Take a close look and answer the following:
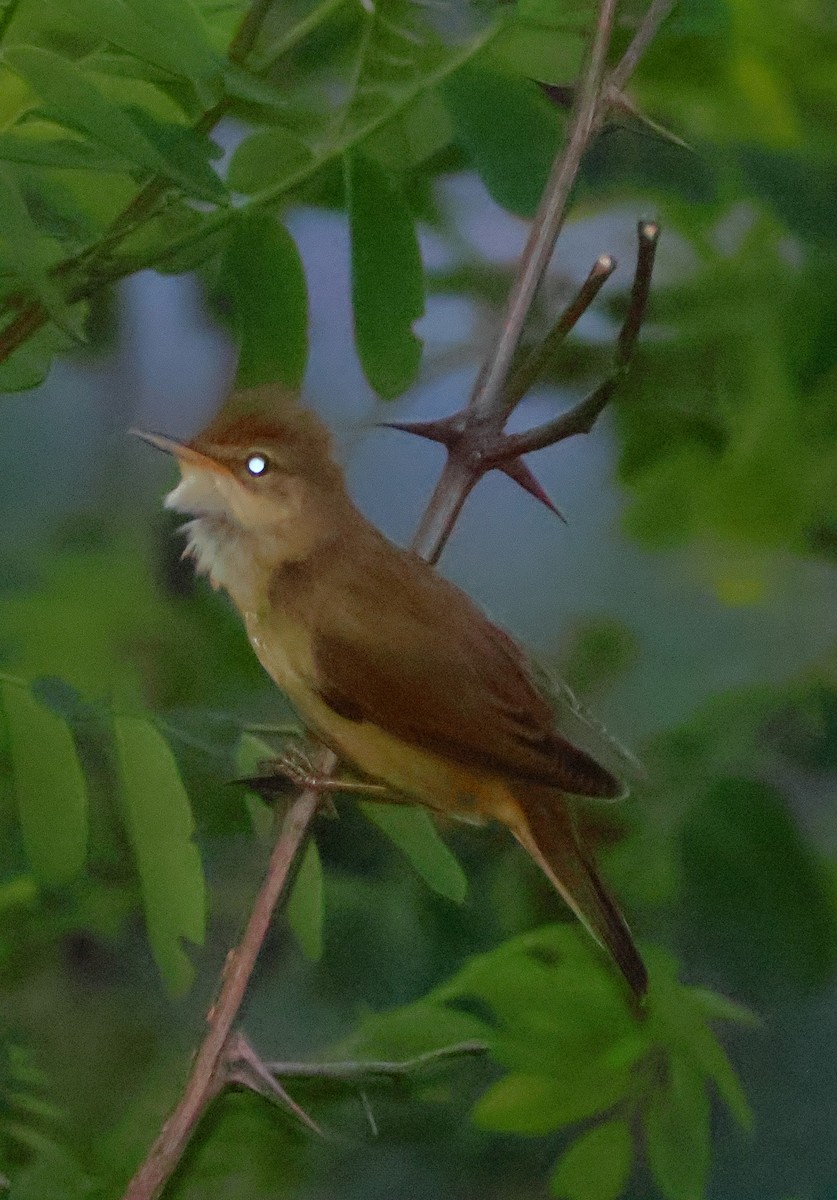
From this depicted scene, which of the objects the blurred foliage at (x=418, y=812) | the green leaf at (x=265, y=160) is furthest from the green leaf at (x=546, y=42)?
the green leaf at (x=265, y=160)

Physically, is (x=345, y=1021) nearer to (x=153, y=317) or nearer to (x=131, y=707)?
(x=131, y=707)

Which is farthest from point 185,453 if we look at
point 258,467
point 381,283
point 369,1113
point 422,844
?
point 369,1113

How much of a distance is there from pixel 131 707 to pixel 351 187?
11.9 inches

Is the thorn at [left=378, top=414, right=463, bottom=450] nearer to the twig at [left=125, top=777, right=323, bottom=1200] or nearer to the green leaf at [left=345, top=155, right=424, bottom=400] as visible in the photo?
the green leaf at [left=345, top=155, right=424, bottom=400]

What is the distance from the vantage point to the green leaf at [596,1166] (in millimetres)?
717

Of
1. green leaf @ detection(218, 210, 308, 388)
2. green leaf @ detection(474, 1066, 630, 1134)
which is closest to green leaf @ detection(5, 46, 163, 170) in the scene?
green leaf @ detection(218, 210, 308, 388)

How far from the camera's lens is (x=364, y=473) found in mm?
708

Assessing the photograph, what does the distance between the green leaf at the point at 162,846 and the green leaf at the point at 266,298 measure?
7.9 inches

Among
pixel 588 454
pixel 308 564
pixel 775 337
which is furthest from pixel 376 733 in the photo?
pixel 775 337

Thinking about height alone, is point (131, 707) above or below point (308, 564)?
below

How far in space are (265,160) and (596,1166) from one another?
0.57 m

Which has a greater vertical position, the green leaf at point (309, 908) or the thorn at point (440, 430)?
the thorn at point (440, 430)

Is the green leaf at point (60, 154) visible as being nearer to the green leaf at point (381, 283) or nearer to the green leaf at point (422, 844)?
the green leaf at point (381, 283)

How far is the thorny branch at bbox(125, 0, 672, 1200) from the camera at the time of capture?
23.3 inches
